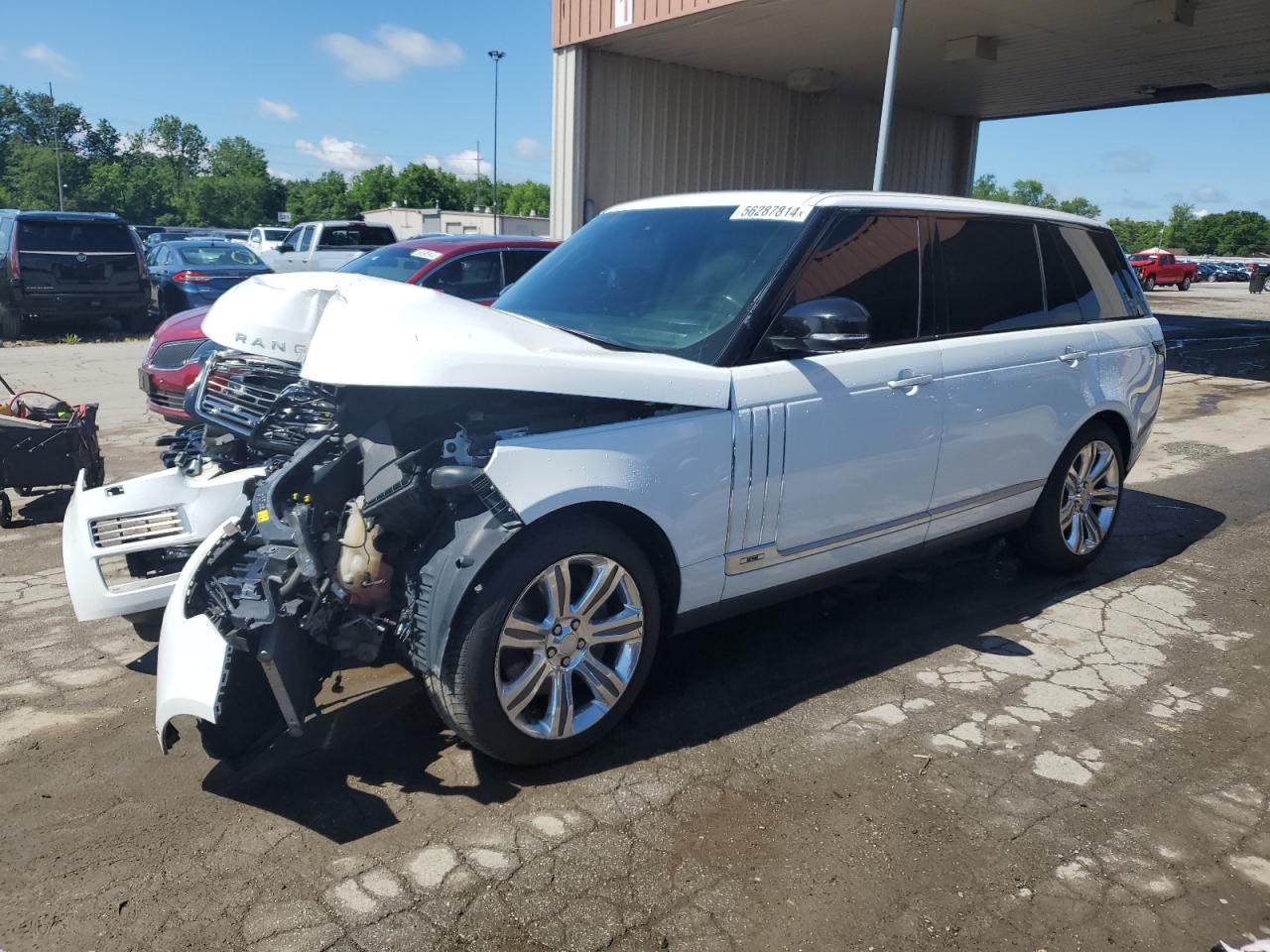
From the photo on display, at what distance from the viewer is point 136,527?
3.82 meters

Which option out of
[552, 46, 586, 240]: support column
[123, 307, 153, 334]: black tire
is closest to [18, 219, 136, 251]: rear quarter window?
[123, 307, 153, 334]: black tire

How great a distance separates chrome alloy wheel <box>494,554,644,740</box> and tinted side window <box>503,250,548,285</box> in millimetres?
5802

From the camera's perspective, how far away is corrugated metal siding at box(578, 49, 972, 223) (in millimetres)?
14414

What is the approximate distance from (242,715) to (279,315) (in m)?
1.48

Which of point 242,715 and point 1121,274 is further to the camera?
point 1121,274

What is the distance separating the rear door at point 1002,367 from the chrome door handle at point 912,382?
5.3 inches

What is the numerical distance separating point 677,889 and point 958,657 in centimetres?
207

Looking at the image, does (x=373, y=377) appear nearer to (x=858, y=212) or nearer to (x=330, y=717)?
(x=330, y=717)

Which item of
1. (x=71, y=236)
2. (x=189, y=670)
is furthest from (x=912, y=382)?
(x=71, y=236)

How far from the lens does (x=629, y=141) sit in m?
14.6

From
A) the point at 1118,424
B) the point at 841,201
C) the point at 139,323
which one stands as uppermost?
the point at 841,201

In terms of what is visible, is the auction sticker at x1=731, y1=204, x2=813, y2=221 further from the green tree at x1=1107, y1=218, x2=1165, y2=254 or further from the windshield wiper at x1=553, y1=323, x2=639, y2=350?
the green tree at x1=1107, y1=218, x2=1165, y2=254

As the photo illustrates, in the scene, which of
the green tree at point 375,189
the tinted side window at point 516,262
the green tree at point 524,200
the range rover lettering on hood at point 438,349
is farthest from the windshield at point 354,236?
the green tree at point 524,200

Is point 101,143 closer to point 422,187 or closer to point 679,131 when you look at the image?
point 422,187
